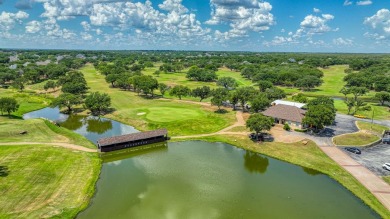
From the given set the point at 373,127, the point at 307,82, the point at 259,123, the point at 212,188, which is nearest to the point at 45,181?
the point at 212,188

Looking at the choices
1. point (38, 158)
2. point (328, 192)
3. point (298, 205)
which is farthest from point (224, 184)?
point (38, 158)

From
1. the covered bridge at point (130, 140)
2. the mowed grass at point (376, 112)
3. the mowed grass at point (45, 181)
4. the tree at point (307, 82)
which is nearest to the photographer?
the mowed grass at point (45, 181)

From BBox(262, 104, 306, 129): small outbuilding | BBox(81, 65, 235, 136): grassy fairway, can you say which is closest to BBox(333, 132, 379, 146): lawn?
BBox(262, 104, 306, 129): small outbuilding

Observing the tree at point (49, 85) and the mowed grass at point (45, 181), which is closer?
the mowed grass at point (45, 181)

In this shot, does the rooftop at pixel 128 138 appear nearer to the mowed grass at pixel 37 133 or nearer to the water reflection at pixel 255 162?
the mowed grass at pixel 37 133

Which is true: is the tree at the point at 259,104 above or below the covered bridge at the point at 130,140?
above

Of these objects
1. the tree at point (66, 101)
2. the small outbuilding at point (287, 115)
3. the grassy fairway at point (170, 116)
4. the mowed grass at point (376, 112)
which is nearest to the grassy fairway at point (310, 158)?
the grassy fairway at point (170, 116)

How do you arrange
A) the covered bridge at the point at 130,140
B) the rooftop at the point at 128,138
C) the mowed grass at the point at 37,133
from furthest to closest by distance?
the mowed grass at the point at 37,133
the covered bridge at the point at 130,140
the rooftop at the point at 128,138

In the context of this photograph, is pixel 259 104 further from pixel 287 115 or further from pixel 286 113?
pixel 287 115

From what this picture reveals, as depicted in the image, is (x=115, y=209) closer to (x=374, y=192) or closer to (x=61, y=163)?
(x=61, y=163)
